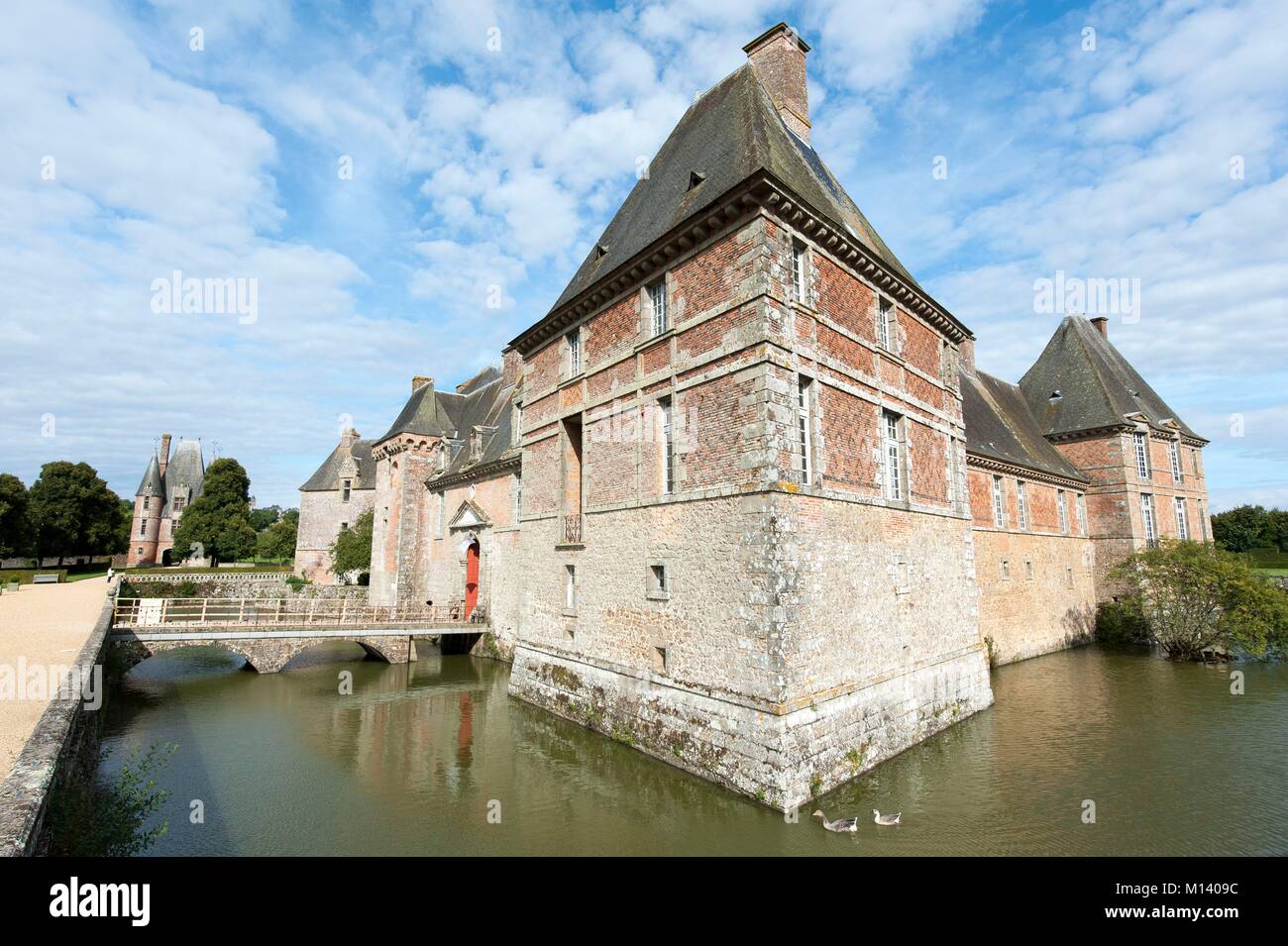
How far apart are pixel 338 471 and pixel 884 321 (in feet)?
120

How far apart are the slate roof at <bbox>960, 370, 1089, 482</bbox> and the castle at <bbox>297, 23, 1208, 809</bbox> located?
1474 mm

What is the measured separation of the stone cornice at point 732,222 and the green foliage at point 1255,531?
2202 inches

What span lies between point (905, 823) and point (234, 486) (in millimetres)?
50964

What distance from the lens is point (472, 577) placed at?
21734 millimetres

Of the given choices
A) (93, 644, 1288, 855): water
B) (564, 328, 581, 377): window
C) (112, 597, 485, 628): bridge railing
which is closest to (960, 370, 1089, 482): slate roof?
(93, 644, 1288, 855): water

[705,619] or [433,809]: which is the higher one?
[705,619]

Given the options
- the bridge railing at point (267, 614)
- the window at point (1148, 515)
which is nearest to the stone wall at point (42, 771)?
the bridge railing at point (267, 614)

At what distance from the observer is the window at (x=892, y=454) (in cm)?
1148

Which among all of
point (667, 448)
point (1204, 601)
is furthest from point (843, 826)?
point (1204, 601)

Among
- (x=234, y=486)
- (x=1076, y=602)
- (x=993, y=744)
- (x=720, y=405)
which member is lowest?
(x=993, y=744)

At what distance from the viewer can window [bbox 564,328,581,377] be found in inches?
526

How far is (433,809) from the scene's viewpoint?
28.1ft
